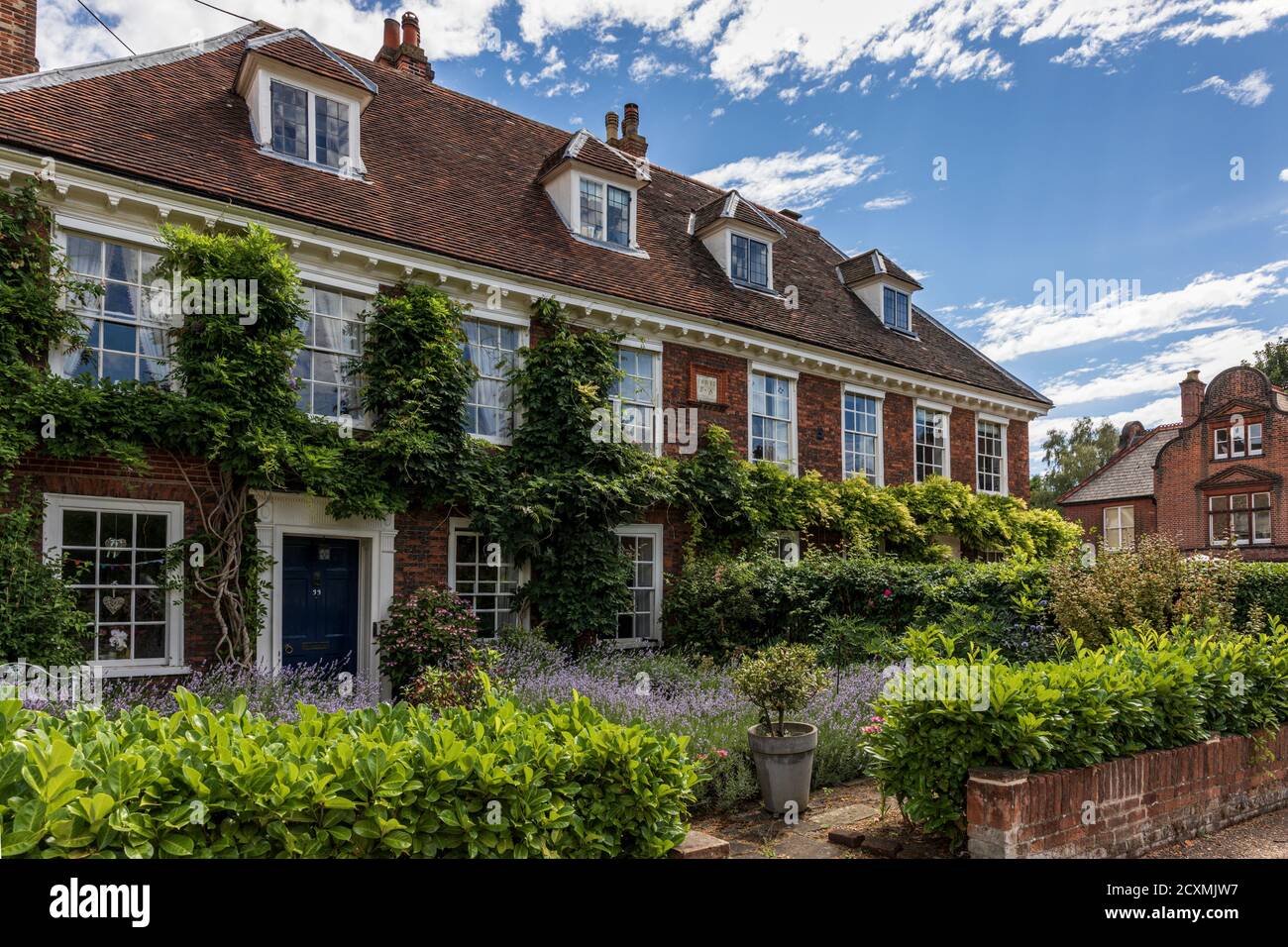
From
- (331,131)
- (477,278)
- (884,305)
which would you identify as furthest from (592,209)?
(884,305)

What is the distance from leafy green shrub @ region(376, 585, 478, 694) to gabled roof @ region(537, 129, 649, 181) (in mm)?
8150

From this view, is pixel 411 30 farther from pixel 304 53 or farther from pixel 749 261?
pixel 749 261

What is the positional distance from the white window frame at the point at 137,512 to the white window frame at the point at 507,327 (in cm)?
409

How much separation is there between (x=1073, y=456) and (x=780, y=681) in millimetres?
64018

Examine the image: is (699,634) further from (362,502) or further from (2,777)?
(2,777)

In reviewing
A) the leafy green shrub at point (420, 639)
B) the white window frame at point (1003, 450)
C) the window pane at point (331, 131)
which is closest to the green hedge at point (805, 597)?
the leafy green shrub at point (420, 639)

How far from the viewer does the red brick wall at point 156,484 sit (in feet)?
31.8

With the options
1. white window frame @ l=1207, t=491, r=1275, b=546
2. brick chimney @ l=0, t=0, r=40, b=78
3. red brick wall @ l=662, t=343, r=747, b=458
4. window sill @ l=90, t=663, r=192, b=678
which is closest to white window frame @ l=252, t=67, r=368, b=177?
brick chimney @ l=0, t=0, r=40, b=78

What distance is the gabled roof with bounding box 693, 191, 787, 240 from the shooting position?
58.8 ft

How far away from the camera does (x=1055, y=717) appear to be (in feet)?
18.8

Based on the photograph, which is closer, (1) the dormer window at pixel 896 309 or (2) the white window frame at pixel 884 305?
(2) the white window frame at pixel 884 305

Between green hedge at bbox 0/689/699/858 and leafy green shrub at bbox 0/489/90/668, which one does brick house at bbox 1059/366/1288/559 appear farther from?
leafy green shrub at bbox 0/489/90/668

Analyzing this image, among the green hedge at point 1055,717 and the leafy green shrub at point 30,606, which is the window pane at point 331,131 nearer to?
the leafy green shrub at point 30,606

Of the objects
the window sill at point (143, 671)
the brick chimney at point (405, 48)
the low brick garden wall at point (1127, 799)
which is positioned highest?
the brick chimney at point (405, 48)
